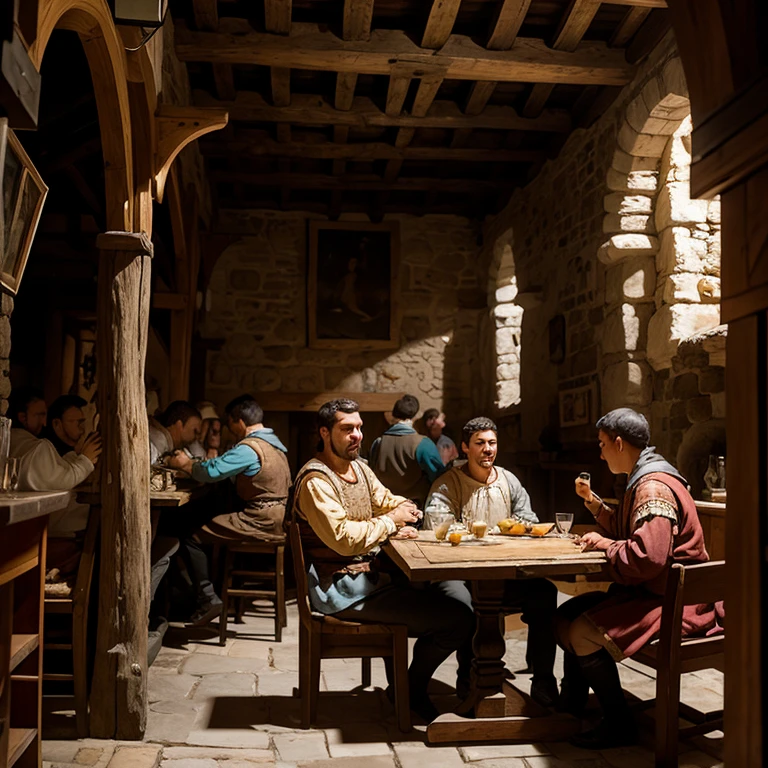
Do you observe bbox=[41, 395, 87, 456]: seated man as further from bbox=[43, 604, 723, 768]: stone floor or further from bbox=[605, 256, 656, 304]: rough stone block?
bbox=[605, 256, 656, 304]: rough stone block

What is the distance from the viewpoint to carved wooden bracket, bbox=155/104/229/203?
4230 millimetres

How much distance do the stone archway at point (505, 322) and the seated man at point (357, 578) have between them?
17.0 ft

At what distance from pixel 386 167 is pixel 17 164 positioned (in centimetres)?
636

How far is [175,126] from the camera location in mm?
4281

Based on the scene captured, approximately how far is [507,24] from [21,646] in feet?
15.5

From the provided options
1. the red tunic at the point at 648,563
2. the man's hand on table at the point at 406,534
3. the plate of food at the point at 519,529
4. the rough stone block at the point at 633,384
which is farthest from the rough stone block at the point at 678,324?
the man's hand on table at the point at 406,534

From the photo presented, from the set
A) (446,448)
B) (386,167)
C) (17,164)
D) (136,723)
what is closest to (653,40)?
(386,167)

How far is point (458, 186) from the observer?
8.81m

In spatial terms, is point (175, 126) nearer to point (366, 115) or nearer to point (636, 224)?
point (366, 115)

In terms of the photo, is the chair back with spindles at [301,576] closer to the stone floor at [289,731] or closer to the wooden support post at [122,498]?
the stone floor at [289,731]

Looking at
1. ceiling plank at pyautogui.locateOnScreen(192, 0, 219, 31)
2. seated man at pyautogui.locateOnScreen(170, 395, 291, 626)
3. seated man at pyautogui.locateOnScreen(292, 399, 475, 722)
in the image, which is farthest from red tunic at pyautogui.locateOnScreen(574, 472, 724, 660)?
ceiling plank at pyautogui.locateOnScreen(192, 0, 219, 31)

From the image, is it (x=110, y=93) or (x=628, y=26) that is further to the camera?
(x=628, y=26)

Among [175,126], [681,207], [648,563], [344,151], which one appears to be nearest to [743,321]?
[648,563]

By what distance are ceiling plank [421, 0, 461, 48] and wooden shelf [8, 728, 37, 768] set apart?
4566 millimetres
